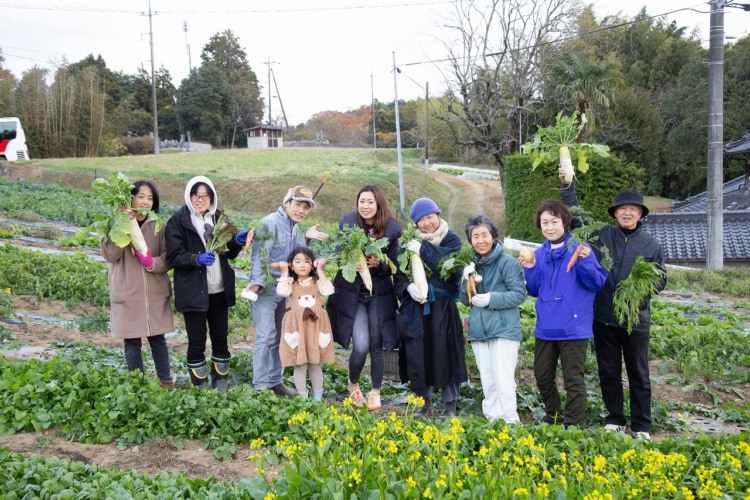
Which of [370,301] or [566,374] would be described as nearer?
[566,374]

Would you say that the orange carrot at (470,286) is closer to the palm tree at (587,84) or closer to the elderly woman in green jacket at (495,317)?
the elderly woman in green jacket at (495,317)

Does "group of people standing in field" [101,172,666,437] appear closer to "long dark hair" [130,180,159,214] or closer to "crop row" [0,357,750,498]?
"long dark hair" [130,180,159,214]

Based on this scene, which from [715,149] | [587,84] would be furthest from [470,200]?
[715,149]

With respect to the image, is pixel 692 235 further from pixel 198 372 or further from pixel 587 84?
pixel 198 372

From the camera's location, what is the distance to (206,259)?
192 inches

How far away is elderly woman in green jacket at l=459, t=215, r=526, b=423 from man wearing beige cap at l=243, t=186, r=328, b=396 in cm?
132

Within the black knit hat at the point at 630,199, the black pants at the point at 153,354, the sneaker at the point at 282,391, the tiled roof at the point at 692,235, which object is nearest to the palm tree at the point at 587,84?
the tiled roof at the point at 692,235

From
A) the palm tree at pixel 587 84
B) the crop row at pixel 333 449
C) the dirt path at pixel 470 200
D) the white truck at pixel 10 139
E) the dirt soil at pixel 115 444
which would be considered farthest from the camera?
the white truck at pixel 10 139

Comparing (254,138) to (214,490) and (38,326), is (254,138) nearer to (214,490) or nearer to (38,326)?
(38,326)

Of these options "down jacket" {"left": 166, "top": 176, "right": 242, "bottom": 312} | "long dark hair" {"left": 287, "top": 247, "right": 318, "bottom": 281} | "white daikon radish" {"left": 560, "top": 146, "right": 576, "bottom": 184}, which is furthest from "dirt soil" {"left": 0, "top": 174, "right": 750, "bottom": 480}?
"white daikon radish" {"left": 560, "top": 146, "right": 576, "bottom": 184}

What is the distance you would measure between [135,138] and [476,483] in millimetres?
57879

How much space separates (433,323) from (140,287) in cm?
241

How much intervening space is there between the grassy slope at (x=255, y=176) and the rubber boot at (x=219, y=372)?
1720 cm

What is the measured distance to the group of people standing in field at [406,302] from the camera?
4.56 meters
